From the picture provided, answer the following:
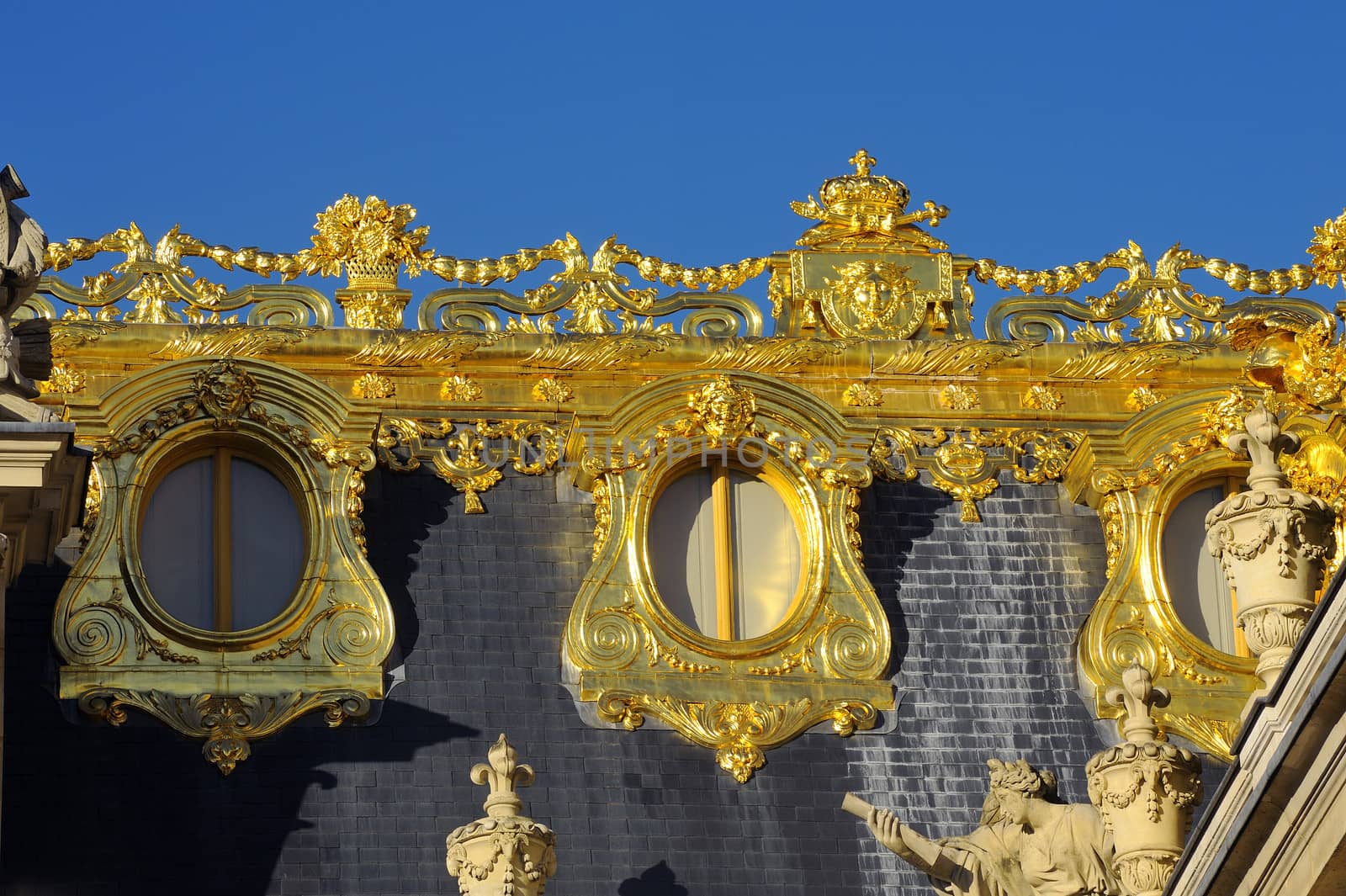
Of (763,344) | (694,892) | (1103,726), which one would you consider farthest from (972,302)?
(694,892)

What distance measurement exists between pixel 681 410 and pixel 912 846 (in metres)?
4.90

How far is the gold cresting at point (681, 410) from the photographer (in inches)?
1046

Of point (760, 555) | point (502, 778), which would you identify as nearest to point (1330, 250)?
point (760, 555)

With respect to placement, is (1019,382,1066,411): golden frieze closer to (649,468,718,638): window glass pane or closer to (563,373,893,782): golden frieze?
(563,373,893,782): golden frieze

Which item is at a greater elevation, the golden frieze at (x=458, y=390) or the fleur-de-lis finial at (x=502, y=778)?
the golden frieze at (x=458, y=390)

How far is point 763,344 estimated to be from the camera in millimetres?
28078

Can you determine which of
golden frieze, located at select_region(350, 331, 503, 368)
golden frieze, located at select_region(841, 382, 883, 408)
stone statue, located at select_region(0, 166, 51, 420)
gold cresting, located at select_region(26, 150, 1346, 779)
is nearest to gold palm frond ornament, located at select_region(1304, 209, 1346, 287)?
gold cresting, located at select_region(26, 150, 1346, 779)

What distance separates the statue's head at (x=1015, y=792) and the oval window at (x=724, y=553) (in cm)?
289

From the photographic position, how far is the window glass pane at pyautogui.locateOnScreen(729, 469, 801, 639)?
1078 inches

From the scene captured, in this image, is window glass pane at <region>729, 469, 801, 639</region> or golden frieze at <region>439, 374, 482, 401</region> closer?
window glass pane at <region>729, 469, 801, 639</region>

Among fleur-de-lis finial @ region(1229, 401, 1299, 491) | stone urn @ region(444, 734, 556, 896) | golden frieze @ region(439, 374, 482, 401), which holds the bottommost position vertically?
stone urn @ region(444, 734, 556, 896)

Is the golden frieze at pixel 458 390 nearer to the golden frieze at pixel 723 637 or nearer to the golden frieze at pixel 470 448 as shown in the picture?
the golden frieze at pixel 470 448

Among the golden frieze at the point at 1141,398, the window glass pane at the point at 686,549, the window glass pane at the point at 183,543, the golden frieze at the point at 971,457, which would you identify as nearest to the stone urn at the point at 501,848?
the window glass pane at the point at 686,549

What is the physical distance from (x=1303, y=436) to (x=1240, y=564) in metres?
5.57
